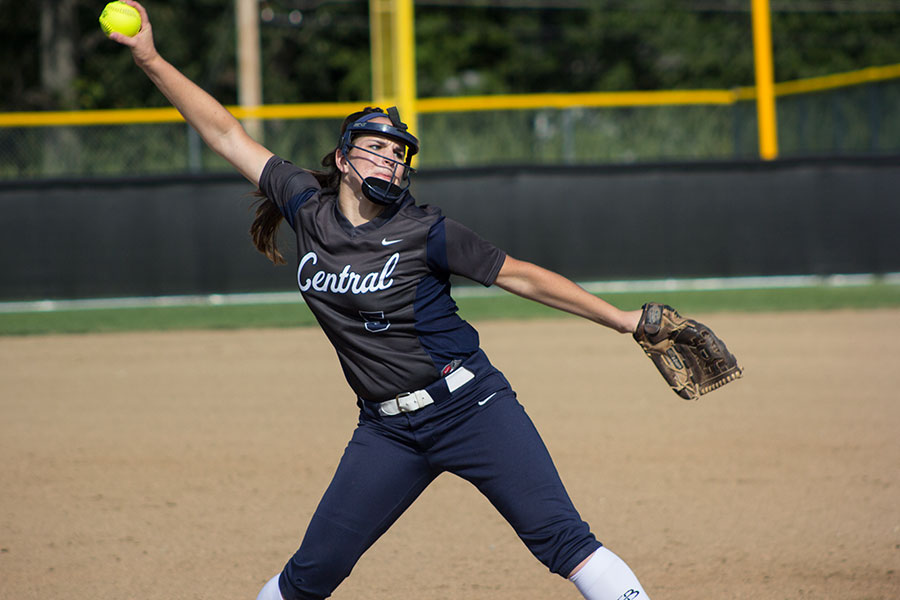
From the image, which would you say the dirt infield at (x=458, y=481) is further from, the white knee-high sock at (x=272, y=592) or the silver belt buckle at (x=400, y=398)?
the silver belt buckle at (x=400, y=398)

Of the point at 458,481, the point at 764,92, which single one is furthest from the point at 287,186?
the point at 764,92

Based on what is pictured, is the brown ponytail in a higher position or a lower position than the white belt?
higher

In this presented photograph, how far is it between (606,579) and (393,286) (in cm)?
106

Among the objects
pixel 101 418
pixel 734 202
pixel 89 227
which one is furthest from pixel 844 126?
pixel 101 418

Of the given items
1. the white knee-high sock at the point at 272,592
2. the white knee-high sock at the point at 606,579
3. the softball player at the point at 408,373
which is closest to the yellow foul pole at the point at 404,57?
the softball player at the point at 408,373

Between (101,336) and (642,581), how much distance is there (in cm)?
841

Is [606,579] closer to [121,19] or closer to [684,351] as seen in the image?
[684,351]

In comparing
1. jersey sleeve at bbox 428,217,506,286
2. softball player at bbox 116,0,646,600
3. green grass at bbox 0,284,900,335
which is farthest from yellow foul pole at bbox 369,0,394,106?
jersey sleeve at bbox 428,217,506,286

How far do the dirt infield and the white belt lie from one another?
1.34 metres

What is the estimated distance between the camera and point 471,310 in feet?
41.3

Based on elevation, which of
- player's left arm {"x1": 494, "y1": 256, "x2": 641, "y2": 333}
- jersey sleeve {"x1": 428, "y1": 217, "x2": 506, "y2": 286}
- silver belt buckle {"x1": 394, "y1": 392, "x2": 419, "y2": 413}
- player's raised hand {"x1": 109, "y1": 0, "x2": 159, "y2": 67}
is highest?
player's raised hand {"x1": 109, "y1": 0, "x2": 159, "y2": 67}

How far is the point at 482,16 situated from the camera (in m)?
33.6

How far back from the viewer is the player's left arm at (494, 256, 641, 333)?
301 centimetres

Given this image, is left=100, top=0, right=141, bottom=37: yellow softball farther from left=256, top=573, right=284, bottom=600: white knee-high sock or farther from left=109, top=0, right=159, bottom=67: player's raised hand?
left=256, top=573, right=284, bottom=600: white knee-high sock
